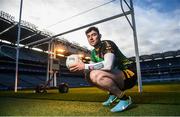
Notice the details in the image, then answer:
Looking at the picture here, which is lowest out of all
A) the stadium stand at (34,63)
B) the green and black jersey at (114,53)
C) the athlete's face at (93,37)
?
the green and black jersey at (114,53)

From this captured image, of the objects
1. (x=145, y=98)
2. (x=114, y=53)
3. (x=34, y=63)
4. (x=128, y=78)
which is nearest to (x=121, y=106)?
(x=128, y=78)

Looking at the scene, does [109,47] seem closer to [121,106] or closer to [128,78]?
[128,78]

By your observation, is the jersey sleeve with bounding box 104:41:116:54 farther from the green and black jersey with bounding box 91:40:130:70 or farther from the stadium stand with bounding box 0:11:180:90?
the stadium stand with bounding box 0:11:180:90

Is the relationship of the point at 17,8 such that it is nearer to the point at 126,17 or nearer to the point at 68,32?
the point at 68,32

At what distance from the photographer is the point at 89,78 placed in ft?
9.64

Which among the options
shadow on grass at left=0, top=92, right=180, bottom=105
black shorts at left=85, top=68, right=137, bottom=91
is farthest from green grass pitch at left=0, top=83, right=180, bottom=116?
black shorts at left=85, top=68, right=137, bottom=91

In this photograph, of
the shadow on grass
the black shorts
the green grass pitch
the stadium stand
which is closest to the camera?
the green grass pitch

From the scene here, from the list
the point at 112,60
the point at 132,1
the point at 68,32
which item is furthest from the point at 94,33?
the point at 68,32

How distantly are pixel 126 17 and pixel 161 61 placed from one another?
5233 centimetres

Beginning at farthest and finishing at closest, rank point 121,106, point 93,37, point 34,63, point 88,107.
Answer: point 34,63, point 88,107, point 93,37, point 121,106

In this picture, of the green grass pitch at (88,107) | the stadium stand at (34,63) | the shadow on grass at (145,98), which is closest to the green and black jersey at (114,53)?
the green grass pitch at (88,107)

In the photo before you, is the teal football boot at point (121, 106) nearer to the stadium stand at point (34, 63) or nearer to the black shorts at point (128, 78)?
the black shorts at point (128, 78)

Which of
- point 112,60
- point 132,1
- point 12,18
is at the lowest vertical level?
point 112,60

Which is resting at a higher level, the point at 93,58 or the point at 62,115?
the point at 93,58
